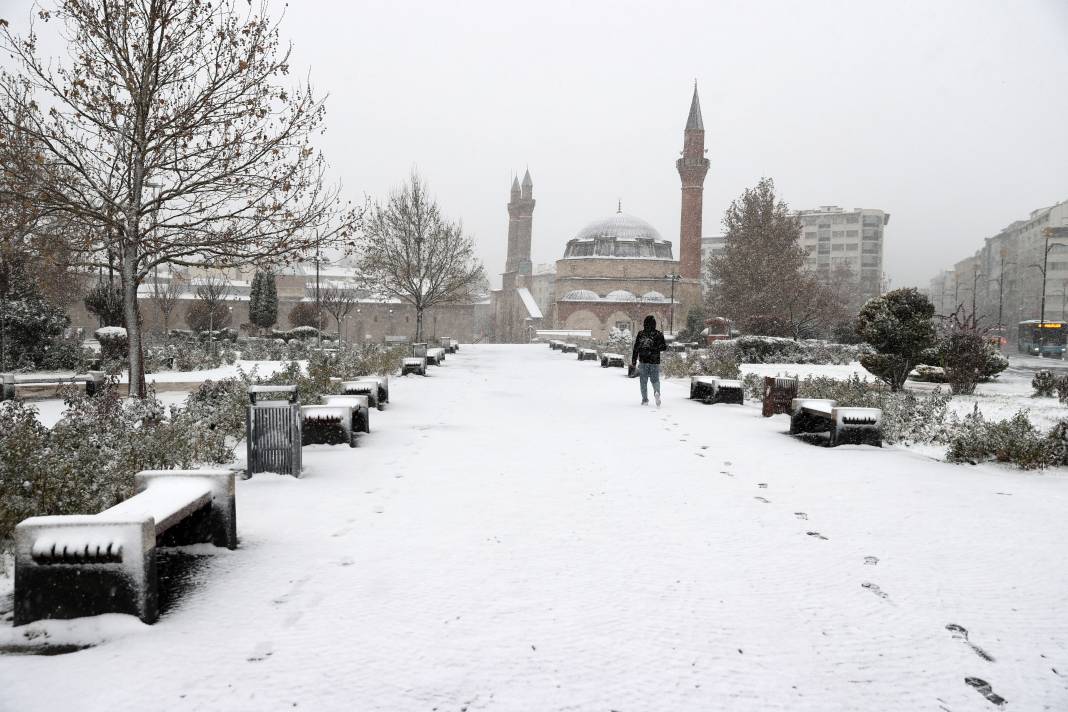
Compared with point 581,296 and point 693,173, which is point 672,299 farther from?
→ point 581,296

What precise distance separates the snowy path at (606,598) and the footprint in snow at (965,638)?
12mm

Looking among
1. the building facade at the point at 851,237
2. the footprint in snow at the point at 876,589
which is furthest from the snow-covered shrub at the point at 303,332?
the building facade at the point at 851,237

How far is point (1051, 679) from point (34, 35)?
13028mm

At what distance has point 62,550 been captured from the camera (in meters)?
3.22

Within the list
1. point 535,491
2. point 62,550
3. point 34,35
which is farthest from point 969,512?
point 34,35

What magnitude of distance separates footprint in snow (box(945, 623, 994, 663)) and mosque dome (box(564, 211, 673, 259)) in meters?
63.7

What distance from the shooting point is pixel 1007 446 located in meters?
7.84

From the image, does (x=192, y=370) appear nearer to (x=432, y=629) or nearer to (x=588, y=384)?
(x=588, y=384)

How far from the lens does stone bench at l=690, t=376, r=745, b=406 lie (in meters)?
13.1

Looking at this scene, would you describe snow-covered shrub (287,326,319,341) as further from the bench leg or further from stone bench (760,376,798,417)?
the bench leg

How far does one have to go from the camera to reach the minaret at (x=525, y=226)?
3039 inches

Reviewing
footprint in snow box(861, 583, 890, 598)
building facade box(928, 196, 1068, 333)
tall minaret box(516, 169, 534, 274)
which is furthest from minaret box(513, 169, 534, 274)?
footprint in snow box(861, 583, 890, 598)

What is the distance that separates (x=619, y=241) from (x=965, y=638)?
6478 cm

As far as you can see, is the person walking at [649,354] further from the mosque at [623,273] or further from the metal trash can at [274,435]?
the mosque at [623,273]
